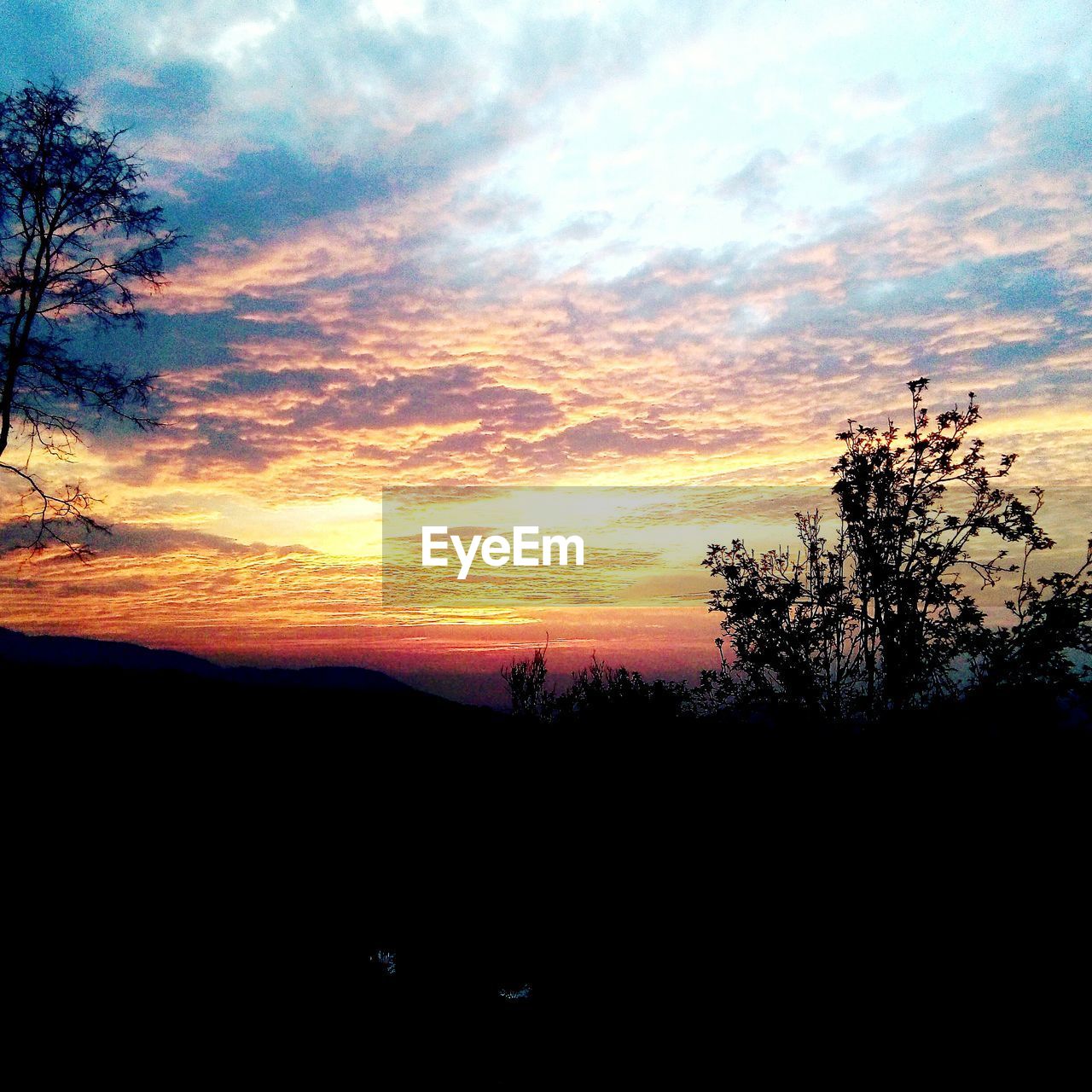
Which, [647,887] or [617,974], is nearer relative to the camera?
[617,974]

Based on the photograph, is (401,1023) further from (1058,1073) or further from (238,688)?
(238,688)

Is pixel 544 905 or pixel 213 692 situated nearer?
pixel 544 905

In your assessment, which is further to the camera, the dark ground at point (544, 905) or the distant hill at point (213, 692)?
the distant hill at point (213, 692)

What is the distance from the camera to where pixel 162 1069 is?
17.5 ft

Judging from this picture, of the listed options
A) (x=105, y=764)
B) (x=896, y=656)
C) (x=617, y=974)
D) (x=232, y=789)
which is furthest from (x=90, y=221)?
(x=896, y=656)

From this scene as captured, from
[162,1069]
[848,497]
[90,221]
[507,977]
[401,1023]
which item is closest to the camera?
[162,1069]

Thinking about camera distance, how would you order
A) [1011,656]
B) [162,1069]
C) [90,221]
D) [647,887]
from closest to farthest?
[162,1069], [647,887], [1011,656], [90,221]

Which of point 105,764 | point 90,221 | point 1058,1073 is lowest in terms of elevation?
point 1058,1073

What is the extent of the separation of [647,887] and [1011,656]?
27.8 feet

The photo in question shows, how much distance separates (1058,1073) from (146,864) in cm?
988

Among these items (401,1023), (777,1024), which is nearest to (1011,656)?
(777,1024)

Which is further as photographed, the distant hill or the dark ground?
the distant hill

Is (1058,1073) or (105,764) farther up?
(105,764)

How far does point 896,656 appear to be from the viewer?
13328 millimetres
